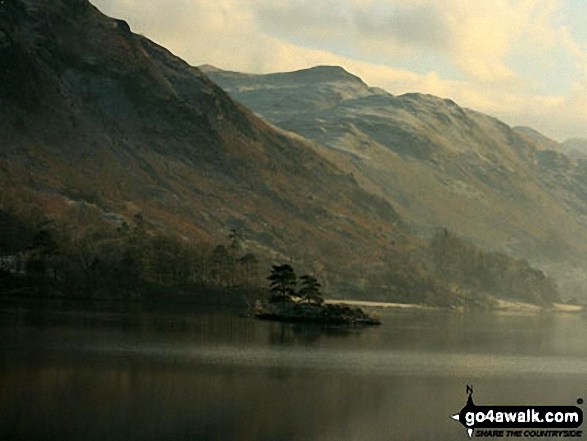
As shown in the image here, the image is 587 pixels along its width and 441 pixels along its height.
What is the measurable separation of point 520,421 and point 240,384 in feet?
102

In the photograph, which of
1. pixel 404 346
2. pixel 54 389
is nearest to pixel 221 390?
pixel 54 389

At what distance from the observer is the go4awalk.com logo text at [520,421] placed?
316 ft

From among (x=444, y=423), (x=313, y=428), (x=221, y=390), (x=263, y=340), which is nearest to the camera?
(x=313, y=428)

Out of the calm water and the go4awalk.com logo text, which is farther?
the go4awalk.com logo text

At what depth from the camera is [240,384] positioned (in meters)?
119

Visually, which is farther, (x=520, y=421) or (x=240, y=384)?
(x=240, y=384)

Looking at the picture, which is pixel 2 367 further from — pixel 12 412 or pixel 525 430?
pixel 525 430

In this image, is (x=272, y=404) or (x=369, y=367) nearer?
(x=272, y=404)

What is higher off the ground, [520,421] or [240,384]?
[240,384]

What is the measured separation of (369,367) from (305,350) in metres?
22.7

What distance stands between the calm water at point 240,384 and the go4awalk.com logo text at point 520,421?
85.8 inches

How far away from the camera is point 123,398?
10256 cm

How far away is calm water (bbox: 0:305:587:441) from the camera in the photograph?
302 ft

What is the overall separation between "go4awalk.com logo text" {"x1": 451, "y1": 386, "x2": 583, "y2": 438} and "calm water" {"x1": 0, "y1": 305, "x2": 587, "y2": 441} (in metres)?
2.18
